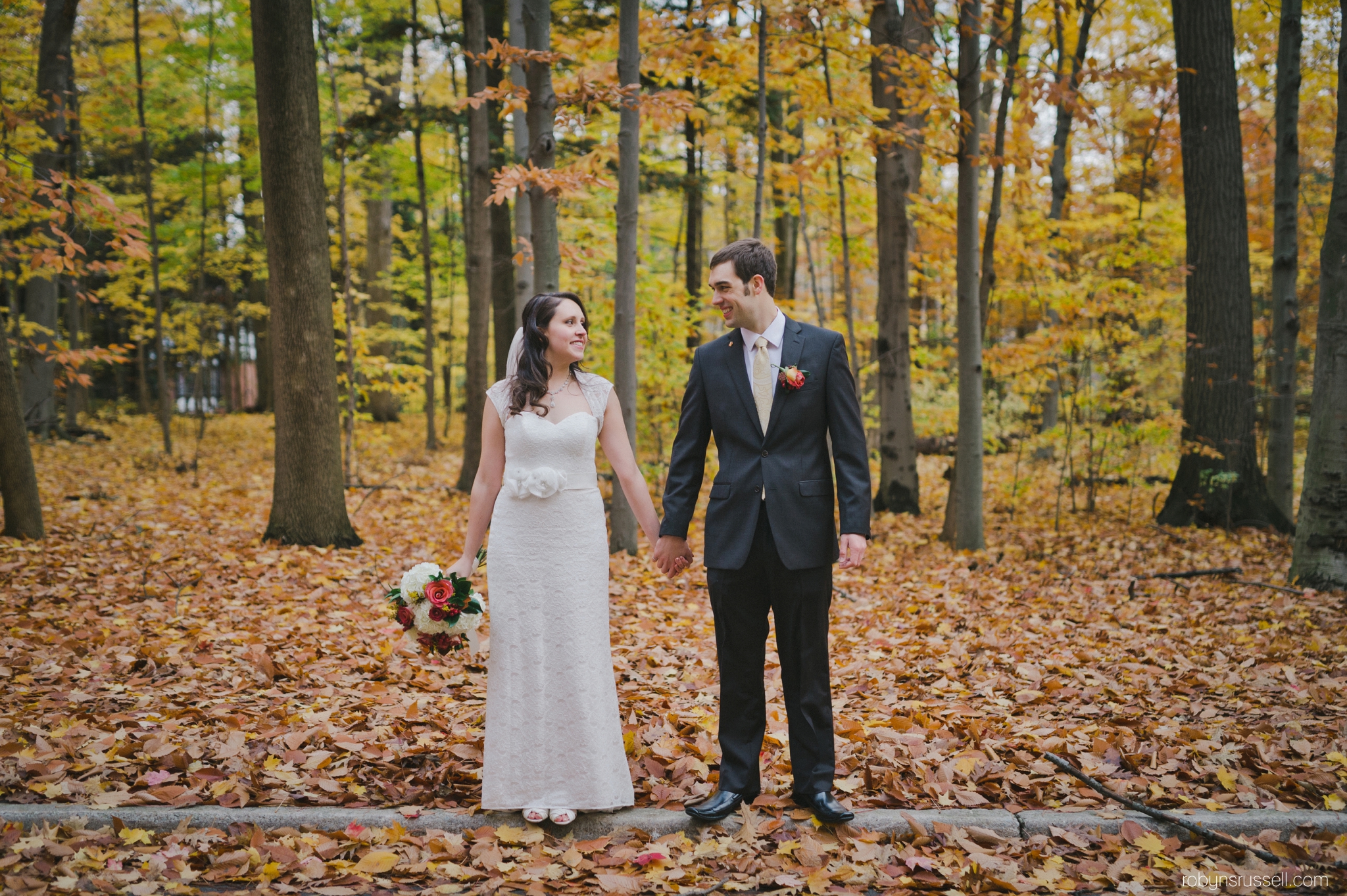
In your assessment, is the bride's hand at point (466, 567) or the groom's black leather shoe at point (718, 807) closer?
the groom's black leather shoe at point (718, 807)

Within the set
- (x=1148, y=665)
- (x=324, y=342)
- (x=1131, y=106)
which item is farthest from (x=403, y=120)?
(x=1131, y=106)

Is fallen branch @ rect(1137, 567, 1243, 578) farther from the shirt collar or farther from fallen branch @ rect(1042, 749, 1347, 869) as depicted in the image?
the shirt collar

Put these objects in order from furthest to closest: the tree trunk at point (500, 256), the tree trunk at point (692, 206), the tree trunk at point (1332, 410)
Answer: the tree trunk at point (692, 206)
the tree trunk at point (500, 256)
the tree trunk at point (1332, 410)

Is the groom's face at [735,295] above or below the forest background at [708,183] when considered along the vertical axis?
below

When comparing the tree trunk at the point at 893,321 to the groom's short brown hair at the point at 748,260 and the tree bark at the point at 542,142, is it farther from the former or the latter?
the groom's short brown hair at the point at 748,260

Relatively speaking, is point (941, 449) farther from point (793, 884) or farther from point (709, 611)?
point (793, 884)

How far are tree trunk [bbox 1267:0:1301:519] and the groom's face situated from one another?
8235 mm

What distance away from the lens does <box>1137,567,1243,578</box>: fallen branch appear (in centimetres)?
713

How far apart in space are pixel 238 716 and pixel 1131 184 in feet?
55.5

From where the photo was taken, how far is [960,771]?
361cm

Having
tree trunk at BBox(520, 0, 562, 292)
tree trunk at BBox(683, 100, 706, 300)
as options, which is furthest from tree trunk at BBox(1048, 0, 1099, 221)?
tree trunk at BBox(520, 0, 562, 292)

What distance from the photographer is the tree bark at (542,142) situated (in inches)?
283

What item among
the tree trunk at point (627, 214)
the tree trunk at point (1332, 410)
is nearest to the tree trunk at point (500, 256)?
the tree trunk at point (627, 214)

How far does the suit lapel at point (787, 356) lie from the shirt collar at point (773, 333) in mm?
19
